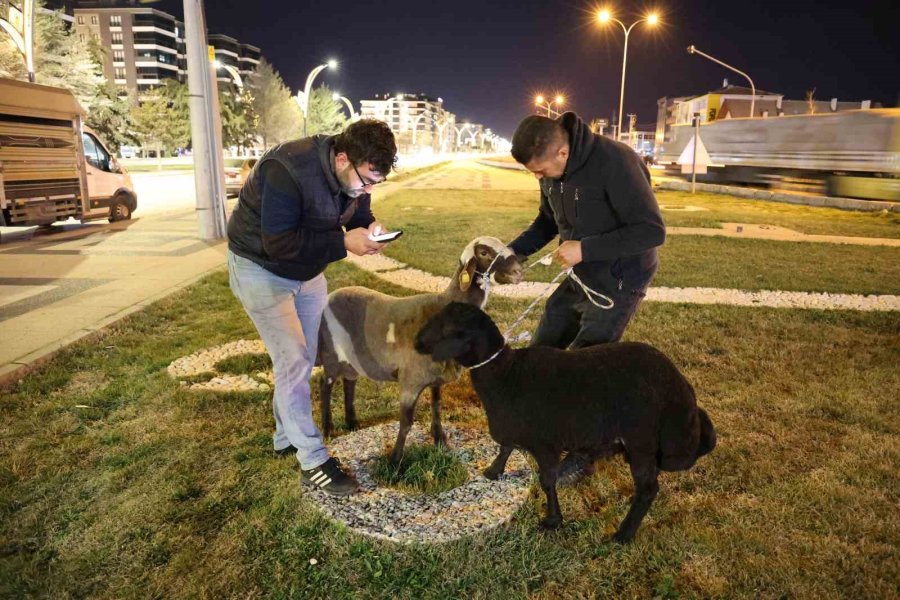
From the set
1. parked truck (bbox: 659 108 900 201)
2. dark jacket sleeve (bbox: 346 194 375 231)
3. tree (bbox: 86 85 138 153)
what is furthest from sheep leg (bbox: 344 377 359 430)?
tree (bbox: 86 85 138 153)

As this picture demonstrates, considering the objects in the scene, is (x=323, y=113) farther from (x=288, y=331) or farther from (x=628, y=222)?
(x=628, y=222)

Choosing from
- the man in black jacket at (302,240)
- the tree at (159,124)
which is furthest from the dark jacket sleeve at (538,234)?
the tree at (159,124)

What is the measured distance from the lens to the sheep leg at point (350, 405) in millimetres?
4848

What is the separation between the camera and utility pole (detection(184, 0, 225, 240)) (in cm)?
1370

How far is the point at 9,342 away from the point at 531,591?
20.9 feet

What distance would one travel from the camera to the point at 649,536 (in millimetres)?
3568

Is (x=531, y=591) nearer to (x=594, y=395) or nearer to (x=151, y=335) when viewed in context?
(x=594, y=395)

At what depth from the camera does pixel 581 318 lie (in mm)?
4082

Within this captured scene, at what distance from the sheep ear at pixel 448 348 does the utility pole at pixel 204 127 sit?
39.7 ft

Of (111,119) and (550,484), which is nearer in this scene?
(550,484)

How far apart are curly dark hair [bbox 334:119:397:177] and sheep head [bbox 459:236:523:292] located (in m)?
0.88

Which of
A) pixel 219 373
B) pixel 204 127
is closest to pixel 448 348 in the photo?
pixel 219 373

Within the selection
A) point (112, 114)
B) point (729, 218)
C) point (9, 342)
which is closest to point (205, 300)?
point (9, 342)

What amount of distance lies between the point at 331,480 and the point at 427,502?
0.62 meters
